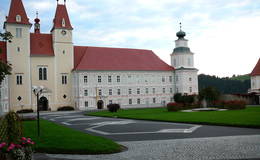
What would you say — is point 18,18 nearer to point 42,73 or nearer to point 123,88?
point 42,73

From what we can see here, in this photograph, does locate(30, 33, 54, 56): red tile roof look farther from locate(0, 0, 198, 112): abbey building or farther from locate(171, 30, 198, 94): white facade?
locate(171, 30, 198, 94): white facade

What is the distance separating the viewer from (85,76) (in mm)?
55844

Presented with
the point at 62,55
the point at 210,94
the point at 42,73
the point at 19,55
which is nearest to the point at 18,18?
the point at 19,55

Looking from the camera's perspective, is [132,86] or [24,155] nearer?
[24,155]

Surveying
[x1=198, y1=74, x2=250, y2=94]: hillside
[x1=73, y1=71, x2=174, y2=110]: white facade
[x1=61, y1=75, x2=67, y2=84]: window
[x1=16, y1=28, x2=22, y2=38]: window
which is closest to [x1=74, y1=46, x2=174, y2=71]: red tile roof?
[x1=73, y1=71, x2=174, y2=110]: white facade

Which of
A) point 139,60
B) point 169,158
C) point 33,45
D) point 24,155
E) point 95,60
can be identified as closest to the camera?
point 24,155

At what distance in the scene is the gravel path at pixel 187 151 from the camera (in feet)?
32.1

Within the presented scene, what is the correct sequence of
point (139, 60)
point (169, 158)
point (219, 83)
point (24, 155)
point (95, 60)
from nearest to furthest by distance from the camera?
point (24, 155) < point (169, 158) < point (95, 60) < point (139, 60) < point (219, 83)

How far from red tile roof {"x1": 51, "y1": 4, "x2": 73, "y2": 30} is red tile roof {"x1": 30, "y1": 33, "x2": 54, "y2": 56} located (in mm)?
2626

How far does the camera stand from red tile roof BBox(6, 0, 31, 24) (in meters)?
51.1

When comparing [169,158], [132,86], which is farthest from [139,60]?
[169,158]

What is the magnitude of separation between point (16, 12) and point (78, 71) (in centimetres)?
1394

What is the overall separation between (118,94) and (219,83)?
197 ft

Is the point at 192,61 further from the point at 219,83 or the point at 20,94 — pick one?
the point at 219,83
